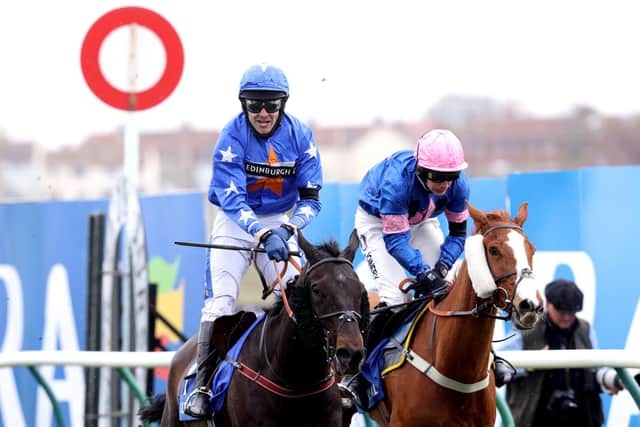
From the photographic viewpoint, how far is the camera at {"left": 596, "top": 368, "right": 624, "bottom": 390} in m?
7.72

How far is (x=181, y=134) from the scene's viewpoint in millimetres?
21969

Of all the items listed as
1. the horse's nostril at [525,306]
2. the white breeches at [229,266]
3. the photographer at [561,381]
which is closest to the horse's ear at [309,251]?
the white breeches at [229,266]

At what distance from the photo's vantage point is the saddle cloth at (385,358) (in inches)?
270

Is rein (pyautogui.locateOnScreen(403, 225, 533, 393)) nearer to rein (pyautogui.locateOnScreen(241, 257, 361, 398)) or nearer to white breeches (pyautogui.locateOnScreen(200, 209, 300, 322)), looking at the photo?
rein (pyautogui.locateOnScreen(241, 257, 361, 398))

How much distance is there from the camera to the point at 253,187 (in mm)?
6730

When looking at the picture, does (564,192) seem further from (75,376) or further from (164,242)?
(75,376)

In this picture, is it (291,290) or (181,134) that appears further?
(181,134)

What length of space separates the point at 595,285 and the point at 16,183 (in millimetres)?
11069

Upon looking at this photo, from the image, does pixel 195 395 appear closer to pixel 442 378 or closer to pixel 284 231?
pixel 284 231

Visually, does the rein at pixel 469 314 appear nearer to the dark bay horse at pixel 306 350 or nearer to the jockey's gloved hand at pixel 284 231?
the dark bay horse at pixel 306 350

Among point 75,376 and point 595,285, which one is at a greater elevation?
point 595,285

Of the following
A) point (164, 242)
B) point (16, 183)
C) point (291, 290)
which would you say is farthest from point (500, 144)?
point (291, 290)

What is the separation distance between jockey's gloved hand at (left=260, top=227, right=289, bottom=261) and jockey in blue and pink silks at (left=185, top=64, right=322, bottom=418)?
108mm

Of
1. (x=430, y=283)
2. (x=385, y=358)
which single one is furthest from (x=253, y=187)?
(x=385, y=358)
